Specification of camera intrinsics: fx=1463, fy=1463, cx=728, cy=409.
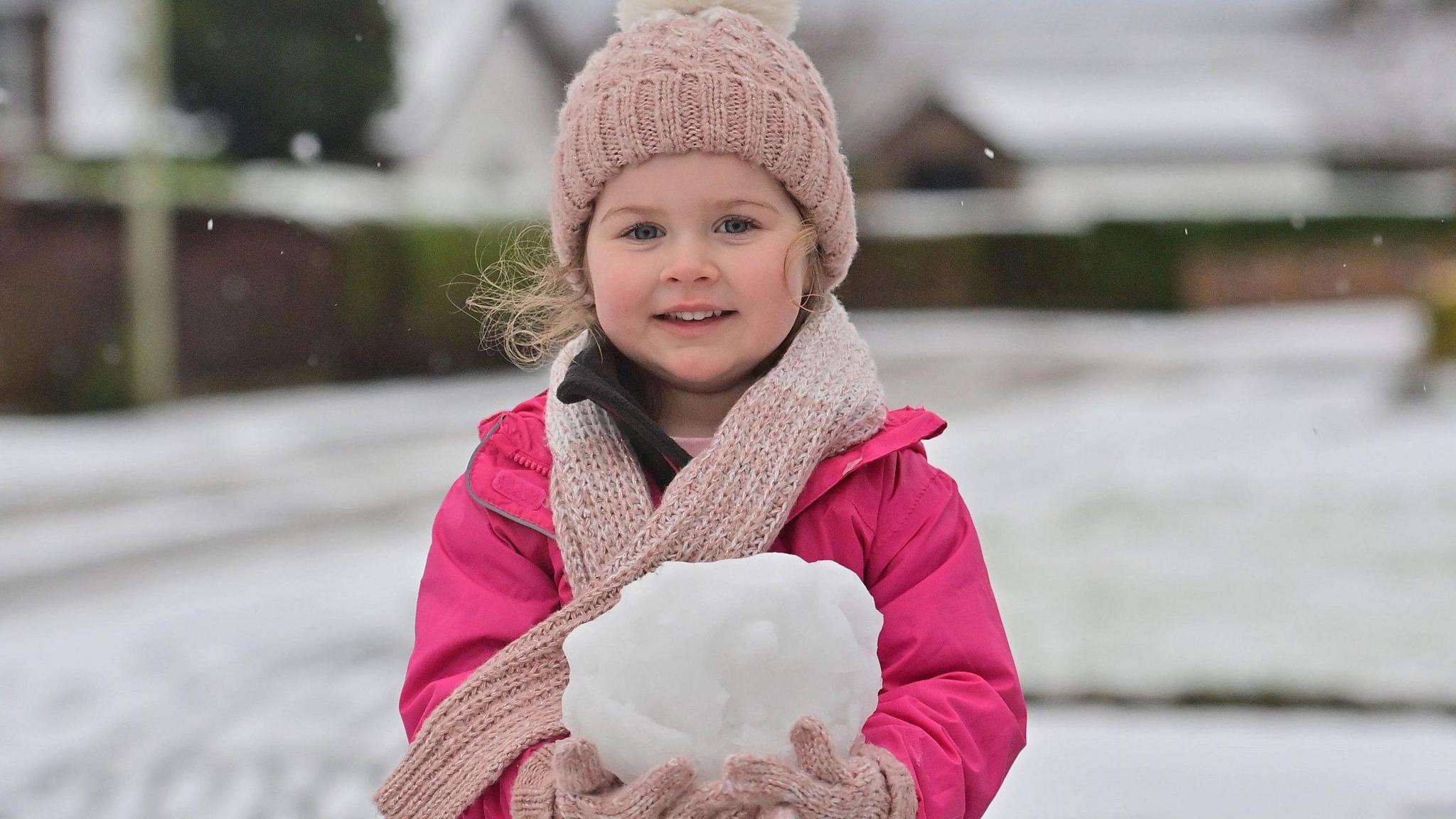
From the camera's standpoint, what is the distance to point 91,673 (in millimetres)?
4750

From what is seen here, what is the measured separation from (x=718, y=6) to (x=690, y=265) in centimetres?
36

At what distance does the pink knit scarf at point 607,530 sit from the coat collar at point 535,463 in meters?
0.02

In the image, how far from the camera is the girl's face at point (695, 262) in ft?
5.17

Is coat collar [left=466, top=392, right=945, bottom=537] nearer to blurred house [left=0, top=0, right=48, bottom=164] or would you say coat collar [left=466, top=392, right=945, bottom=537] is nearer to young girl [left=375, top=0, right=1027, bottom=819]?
young girl [left=375, top=0, right=1027, bottom=819]

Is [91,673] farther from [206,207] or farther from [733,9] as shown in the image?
[206,207]

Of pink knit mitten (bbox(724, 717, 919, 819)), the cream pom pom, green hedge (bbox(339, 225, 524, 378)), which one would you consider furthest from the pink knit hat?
green hedge (bbox(339, 225, 524, 378))

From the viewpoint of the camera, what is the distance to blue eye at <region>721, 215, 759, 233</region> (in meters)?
1.60

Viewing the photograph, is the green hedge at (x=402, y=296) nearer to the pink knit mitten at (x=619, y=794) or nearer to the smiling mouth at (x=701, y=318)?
the smiling mouth at (x=701, y=318)

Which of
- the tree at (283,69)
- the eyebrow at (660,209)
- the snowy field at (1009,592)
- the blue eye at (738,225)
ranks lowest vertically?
the snowy field at (1009,592)

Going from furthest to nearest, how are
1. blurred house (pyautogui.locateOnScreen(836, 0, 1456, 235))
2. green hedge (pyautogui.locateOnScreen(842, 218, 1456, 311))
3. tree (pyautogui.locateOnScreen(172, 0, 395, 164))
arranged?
green hedge (pyautogui.locateOnScreen(842, 218, 1456, 311)), blurred house (pyautogui.locateOnScreen(836, 0, 1456, 235)), tree (pyautogui.locateOnScreen(172, 0, 395, 164))

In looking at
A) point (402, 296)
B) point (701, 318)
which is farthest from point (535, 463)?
point (402, 296)

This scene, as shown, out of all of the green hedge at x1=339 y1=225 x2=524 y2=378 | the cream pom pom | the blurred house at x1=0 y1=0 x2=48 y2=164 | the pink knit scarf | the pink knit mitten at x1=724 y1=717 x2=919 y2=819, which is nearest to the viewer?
the pink knit mitten at x1=724 y1=717 x2=919 y2=819

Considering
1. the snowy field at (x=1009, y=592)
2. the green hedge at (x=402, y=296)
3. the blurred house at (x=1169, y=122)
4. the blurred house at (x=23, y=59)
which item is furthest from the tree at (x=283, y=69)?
the blurred house at (x=1169, y=122)

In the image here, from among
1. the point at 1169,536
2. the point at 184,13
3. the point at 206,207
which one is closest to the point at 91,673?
the point at 1169,536
